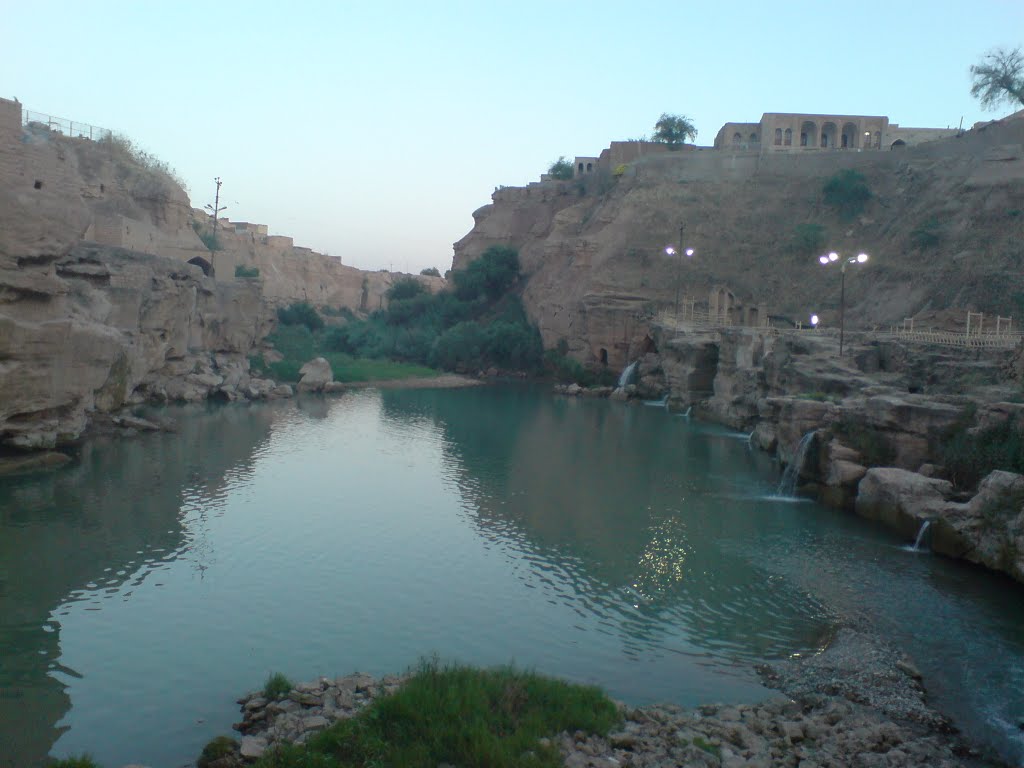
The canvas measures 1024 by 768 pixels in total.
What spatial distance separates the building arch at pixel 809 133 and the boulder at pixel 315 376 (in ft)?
118

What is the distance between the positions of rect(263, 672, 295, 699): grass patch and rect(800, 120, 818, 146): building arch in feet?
176

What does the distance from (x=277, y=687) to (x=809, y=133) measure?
179ft

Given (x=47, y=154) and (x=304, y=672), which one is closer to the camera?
(x=304, y=672)

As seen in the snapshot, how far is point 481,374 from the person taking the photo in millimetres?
44219

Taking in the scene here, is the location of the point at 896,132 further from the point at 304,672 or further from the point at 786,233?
the point at 304,672

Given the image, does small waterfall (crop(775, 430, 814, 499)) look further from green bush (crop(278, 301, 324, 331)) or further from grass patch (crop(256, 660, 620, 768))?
green bush (crop(278, 301, 324, 331))

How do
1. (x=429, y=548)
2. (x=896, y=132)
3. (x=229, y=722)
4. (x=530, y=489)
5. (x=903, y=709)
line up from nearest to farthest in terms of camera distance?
(x=229, y=722), (x=903, y=709), (x=429, y=548), (x=530, y=489), (x=896, y=132)

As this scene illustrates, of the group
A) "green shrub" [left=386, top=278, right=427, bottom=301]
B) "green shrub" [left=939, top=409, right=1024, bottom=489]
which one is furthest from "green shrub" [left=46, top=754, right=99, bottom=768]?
"green shrub" [left=386, top=278, right=427, bottom=301]

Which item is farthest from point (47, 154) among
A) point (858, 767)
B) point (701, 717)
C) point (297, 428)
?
point (858, 767)

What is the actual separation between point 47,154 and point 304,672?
12313mm

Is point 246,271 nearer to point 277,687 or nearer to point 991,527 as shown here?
point 991,527

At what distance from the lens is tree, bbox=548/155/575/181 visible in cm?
6078

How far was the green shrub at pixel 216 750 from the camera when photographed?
6180 millimetres


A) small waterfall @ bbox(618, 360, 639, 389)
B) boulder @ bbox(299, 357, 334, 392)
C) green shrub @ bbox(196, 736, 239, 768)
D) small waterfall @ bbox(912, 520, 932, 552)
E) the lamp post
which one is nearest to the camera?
green shrub @ bbox(196, 736, 239, 768)
